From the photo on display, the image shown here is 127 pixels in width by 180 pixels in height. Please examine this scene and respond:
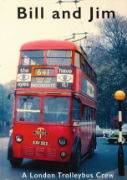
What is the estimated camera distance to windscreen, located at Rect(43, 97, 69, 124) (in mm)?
10633

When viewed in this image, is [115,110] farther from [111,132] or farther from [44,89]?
[44,89]

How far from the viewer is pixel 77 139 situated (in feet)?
35.9

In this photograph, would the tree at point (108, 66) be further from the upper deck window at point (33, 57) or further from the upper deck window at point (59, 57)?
the upper deck window at point (33, 57)

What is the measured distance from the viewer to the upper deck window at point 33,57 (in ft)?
36.6

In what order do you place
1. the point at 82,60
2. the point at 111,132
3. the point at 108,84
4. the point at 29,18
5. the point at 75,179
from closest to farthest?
the point at 75,179 → the point at 29,18 → the point at 82,60 → the point at 111,132 → the point at 108,84

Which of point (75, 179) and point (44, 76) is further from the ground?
point (44, 76)

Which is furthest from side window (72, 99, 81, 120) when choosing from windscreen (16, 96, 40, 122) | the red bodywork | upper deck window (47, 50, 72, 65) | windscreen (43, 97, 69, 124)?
upper deck window (47, 50, 72, 65)

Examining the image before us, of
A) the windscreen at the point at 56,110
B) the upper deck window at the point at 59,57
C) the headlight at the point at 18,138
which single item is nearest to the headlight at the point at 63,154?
the windscreen at the point at 56,110

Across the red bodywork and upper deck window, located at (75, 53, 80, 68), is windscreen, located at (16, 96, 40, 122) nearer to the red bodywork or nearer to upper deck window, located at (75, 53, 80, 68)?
the red bodywork

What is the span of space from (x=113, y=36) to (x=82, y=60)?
1258cm

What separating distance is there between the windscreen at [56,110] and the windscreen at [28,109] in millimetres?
268

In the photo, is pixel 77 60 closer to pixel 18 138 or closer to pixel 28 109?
pixel 28 109

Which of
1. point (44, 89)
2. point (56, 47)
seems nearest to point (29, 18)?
point (56, 47)

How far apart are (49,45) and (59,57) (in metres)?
0.56
